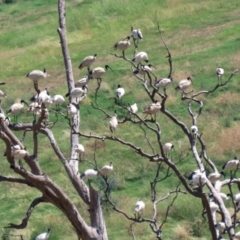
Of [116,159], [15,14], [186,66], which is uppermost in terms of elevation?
[116,159]

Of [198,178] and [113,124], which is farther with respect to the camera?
[113,124]

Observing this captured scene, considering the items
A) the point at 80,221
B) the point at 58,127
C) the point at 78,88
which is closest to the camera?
the point at 80,221

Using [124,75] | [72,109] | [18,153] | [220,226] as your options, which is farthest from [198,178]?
[124,75]

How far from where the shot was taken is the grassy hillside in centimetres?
1884

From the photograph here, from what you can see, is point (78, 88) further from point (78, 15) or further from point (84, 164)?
point (78, 15)

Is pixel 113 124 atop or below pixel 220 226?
atop

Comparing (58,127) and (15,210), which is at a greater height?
(15,210)

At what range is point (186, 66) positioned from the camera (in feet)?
103

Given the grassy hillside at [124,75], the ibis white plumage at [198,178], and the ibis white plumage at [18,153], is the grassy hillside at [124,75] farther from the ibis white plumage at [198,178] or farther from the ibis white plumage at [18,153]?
the ibis white plumage at [18,153]

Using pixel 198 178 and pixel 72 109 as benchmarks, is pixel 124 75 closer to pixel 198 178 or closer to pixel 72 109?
pixel 72 109

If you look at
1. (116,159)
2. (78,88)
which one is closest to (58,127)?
(116,159)

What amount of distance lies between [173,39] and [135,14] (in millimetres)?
6707

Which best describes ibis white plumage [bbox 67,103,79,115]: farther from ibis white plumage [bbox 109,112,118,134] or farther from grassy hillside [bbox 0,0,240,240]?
grassy hillside [bbox 0,0,240,240]

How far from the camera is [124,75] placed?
31.0m
